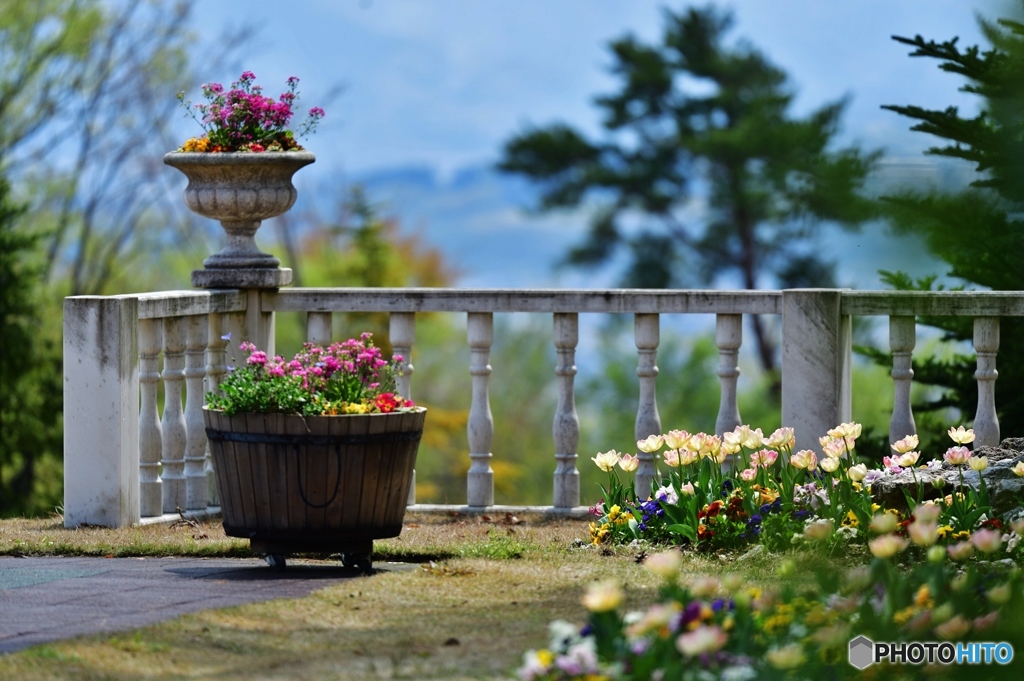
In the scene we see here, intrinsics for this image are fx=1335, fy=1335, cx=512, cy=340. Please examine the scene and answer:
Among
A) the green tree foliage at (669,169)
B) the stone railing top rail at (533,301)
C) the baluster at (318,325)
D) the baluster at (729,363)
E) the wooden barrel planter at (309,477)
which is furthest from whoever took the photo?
the green tree foliage at (669,169)

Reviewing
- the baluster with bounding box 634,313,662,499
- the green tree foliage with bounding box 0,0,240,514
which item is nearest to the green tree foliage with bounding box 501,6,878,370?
the green tree foliage with bounding box 0,0,240,514

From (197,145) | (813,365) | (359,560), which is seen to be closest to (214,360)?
(197,145)

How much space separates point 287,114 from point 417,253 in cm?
3328

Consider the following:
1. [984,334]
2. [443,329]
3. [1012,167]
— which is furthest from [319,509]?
[443,329]

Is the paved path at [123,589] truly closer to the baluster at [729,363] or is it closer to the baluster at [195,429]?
the baluster at [195,429]

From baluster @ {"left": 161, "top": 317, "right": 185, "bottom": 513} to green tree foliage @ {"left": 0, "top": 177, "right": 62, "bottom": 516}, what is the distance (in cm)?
1424

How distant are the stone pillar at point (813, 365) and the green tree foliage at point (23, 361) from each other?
15.9m

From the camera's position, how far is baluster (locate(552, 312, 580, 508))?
7.90m

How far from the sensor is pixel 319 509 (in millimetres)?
5598

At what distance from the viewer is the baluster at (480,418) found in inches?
314

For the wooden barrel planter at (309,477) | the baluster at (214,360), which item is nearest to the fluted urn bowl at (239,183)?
the baluster at (214,360)

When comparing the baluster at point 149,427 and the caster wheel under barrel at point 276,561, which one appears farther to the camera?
the baluster at point 149,427

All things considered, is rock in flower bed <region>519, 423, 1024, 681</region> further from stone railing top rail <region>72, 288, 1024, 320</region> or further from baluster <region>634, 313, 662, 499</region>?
baluster <region>634, 313, 662, 499</region>

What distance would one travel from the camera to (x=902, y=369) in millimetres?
7570
